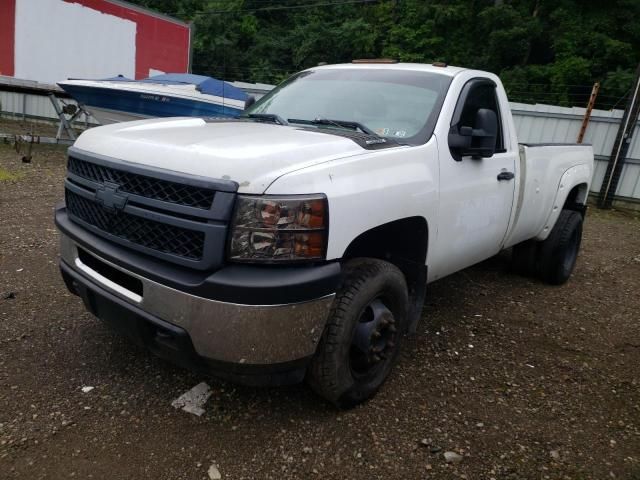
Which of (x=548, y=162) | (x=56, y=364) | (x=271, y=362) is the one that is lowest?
(x=56, y=364)

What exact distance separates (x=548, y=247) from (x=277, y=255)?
3.81 m

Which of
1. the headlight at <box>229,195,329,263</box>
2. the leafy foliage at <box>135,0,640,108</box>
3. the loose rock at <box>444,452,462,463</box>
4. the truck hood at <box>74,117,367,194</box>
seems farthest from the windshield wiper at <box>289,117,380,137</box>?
the leafy foliage at <box>135,0,640,108</box>

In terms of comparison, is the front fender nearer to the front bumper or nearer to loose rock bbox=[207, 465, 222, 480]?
the front bumper

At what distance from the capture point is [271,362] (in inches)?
88.9

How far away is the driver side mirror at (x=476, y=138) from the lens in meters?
3.18

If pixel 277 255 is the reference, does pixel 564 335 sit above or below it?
below

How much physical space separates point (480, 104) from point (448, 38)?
79.7ft

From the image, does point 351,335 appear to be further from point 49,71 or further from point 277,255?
point 49,71

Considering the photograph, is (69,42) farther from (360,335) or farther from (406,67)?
(360,335)

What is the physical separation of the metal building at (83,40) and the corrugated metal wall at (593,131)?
9472 mm

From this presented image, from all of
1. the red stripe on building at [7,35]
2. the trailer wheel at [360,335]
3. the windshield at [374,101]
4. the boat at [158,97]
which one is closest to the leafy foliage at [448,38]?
the boat at [158,97]

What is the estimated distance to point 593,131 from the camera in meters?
11.5

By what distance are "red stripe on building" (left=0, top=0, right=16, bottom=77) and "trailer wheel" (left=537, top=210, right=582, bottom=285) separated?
39.5ft

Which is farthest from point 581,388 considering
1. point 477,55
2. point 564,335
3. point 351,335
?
point 477,55
